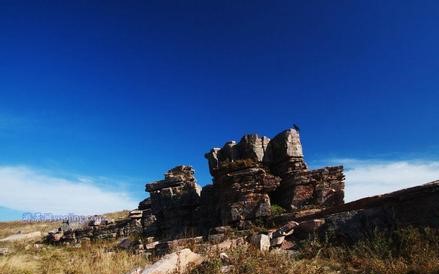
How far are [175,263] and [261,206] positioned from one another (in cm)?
1038

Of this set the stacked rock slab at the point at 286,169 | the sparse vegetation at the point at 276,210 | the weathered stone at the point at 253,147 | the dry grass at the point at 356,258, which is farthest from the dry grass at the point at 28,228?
the dry grass at the point at 356,258

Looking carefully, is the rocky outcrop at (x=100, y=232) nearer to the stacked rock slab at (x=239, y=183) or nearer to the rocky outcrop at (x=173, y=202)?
the rocky outcrop at (x=173, y=202)

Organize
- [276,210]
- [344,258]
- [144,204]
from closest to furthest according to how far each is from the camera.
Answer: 1. [344,258]
2. [276,210]
3. [144,204]

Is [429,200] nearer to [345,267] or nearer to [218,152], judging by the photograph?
[345,267]

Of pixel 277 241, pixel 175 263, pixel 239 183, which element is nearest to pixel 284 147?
pixel 239 183

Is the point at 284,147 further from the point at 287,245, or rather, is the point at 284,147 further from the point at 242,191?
the point at 287,245

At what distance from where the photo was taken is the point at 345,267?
8.33 m

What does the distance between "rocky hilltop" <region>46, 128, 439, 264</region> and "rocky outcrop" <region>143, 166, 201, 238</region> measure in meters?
0.06

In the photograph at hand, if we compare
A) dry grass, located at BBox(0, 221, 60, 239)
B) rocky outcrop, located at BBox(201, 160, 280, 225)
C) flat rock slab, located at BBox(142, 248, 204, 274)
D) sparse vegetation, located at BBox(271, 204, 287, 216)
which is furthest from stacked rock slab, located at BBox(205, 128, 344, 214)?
dry grass, located at BBox(0, 221, 60, 239)

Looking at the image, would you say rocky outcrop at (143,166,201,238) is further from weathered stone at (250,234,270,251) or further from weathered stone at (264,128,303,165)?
weathered stone at (250,234,270,251)

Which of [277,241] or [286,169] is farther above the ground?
[286,169]

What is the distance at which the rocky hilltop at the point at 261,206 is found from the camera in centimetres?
1082

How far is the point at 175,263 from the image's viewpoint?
824 centimetres

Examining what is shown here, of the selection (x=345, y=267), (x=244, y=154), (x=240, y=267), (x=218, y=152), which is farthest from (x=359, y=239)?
(x=218, y=152)
